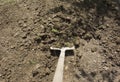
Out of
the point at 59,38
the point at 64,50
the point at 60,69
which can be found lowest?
the point at 60,69

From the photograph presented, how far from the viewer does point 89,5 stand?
3826 mm

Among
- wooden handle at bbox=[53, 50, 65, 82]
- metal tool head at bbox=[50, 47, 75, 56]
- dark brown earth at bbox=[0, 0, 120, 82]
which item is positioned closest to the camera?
wooden handle at bbox=[53, 50, 65, 82]

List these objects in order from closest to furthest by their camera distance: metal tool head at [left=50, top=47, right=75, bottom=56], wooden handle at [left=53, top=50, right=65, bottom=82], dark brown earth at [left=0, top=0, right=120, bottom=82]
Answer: wooden handle at [left=53, top=50, right=65, bottom=82]
dark brown earth at [left=0, top=0, right=120, bottom=82]
metal tool head at [left=50, top=47, right=75, bottom=56]

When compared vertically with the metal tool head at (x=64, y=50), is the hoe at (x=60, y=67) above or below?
below

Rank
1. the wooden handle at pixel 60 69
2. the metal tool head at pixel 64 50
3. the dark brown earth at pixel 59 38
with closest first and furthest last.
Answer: the wooden handle at pixel 60 69 → the dark brown earth at pixel 59 38 → the metal tool head at pixel 64 50

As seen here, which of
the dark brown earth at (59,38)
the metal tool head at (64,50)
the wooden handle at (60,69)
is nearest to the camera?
the wooden handle at (60,69)

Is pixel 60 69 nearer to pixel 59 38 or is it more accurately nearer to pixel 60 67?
pixel 60 67

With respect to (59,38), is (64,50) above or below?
below

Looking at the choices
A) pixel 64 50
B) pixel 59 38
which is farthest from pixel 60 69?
pixel 59 38

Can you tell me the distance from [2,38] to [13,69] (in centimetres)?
62

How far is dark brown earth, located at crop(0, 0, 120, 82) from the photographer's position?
9.93 ft

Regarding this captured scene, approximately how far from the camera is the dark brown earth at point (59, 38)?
3025mm

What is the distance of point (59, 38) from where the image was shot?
3318mm

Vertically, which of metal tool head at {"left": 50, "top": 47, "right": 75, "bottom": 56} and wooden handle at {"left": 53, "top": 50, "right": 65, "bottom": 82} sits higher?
metal tool head at {"left": 50, "top": 47, "right": 75, "bottom": 56}
